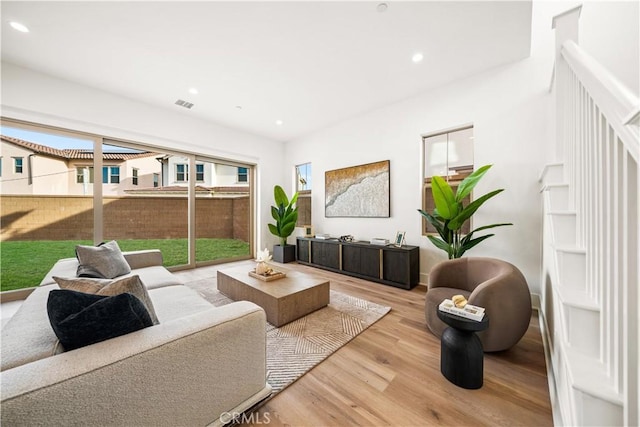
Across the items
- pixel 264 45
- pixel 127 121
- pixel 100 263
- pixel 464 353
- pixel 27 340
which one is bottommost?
pixel 464 353

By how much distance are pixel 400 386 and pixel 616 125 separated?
5.46 ft

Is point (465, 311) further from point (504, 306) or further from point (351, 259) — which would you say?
point (351, 259)

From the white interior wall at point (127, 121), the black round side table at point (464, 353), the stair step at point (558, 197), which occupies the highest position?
the white interior wall at point (127, 121)

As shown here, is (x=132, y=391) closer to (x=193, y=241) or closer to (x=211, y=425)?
(x=211, y=425)

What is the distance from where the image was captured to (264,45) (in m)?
2.51

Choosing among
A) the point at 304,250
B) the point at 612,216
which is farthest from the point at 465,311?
the point at 304,250

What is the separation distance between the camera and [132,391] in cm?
85

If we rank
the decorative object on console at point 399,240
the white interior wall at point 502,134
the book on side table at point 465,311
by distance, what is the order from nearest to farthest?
the book on side table at point 465,311, the white interior wall at point 502,134, the decorative object on console at point 399,240

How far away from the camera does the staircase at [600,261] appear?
2.41 feet

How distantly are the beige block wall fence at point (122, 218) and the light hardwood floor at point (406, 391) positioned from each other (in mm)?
3991

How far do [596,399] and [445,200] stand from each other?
7.03ft

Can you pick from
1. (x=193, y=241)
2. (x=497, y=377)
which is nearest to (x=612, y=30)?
(x=497, y=377)

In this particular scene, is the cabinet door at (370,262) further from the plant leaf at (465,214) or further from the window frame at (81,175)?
the window frame at (81,175)

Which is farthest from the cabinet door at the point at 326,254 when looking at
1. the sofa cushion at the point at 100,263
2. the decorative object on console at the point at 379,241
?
the sofa cushion at the point at 100,263
